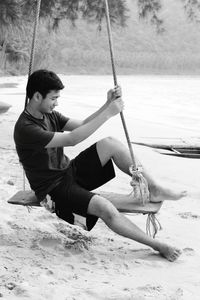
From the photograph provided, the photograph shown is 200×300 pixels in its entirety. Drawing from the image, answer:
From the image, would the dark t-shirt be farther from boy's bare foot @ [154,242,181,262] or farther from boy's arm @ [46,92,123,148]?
boy's bare foot @ [154,242,181,262]

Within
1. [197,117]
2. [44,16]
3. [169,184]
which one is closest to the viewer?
[169,184]

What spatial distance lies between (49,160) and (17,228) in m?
0.71

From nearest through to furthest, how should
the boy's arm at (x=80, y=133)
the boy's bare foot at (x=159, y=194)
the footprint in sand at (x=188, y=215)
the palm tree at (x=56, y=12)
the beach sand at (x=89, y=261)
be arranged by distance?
1. the beach sand at (x=89, y=261)
2. the boy's arm at (x=80, y=133)
3. the boy's bare foot at (x=159, y=194)
4. the footprint in sand at (x=188, y=215)
5. the palm tree at (x=56, y=12)

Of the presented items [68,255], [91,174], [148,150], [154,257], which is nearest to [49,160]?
[91,174]

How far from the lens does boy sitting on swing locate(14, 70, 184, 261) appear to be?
328cm

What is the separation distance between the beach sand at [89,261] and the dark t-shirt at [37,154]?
1.31ft

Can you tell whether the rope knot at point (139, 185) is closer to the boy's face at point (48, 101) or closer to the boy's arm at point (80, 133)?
the boy's arm at point (80, 133)

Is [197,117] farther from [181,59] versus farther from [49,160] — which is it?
[181,59]

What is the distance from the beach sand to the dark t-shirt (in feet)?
1.31

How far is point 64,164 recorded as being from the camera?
3520mm

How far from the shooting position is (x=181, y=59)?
352 feet

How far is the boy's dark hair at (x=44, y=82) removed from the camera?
10.9 feet

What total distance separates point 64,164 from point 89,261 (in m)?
0.61

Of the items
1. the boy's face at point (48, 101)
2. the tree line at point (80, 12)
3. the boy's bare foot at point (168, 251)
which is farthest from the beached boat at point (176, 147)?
the boy's face at point (48, 101)
